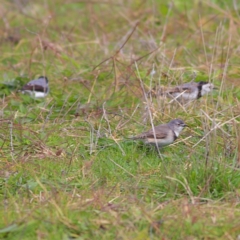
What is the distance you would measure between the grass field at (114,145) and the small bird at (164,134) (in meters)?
0.10

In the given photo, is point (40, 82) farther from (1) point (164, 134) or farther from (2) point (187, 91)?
(1) point (164, 134)

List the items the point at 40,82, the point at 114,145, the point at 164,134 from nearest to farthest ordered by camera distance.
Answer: the point at 164,134, the point at 114,145, the point at 40,82

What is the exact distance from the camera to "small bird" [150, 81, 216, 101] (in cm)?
666

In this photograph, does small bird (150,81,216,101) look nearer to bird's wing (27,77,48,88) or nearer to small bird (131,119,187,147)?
small bird (131,119,187,147)

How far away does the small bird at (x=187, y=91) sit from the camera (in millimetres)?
6660

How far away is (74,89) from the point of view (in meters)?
7.55

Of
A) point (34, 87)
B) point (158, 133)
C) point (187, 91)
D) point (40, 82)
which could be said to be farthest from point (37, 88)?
point (158, 133)

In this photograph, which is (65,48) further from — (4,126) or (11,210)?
(11,210)

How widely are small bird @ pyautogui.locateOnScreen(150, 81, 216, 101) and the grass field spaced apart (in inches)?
3.3

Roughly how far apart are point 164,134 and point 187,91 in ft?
3.71

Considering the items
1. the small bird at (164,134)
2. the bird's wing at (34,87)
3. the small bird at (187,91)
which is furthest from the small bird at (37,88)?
the small bird at (164,134)

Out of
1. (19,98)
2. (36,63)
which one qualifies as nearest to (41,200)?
(19,98)

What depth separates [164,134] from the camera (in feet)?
19.1

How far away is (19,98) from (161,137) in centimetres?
210
